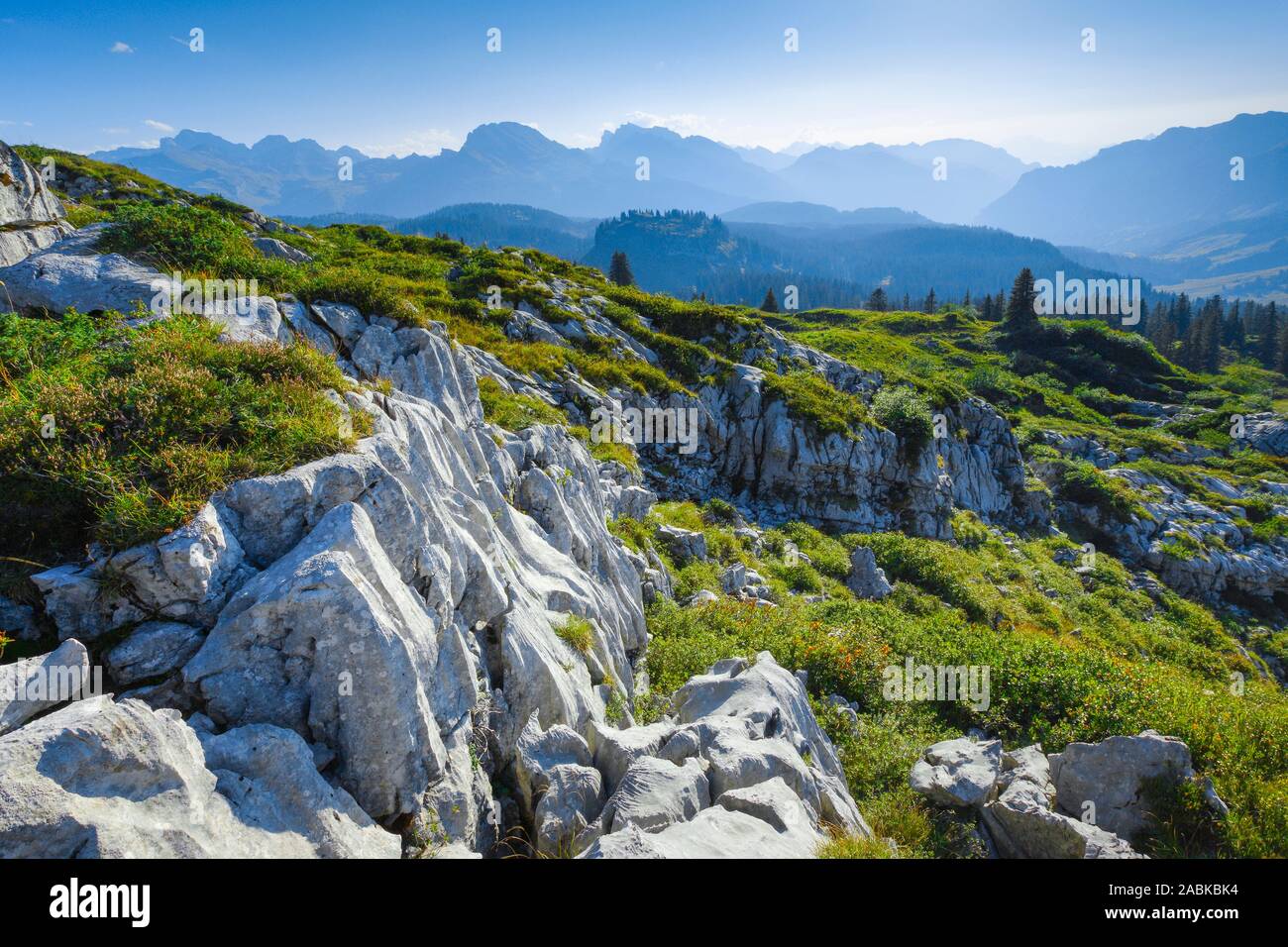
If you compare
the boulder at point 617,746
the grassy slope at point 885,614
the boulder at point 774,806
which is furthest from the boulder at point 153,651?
the boulder at point 774,806

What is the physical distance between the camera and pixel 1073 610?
27828mm

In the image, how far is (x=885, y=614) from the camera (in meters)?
19.1

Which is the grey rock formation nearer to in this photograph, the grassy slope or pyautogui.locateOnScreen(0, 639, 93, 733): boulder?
the grassy slope

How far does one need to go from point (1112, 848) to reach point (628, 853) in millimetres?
7275

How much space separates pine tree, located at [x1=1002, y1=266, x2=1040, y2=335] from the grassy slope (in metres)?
48.3

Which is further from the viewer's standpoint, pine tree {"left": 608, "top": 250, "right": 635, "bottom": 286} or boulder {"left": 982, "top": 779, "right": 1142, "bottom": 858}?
pine tree {"left": 608, "top": 250, "right": 635, "bottom": 286}

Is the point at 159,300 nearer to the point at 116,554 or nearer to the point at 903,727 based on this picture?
the point at 116,554

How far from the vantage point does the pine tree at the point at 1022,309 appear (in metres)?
89.2

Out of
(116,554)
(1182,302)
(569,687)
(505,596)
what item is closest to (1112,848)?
(569,687)

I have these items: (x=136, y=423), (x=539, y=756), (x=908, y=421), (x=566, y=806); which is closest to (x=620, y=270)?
(x=908, y=421)

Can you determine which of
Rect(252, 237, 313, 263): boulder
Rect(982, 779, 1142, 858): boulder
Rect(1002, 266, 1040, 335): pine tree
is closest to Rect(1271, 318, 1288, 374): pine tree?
Rect(1002, 266, 1040, 335): pine tree

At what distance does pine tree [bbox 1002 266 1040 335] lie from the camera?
89.2 m

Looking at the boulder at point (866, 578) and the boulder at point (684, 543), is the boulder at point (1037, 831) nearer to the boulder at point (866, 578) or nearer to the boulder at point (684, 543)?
the boulder at point (684, 543)

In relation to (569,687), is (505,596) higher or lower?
higher
